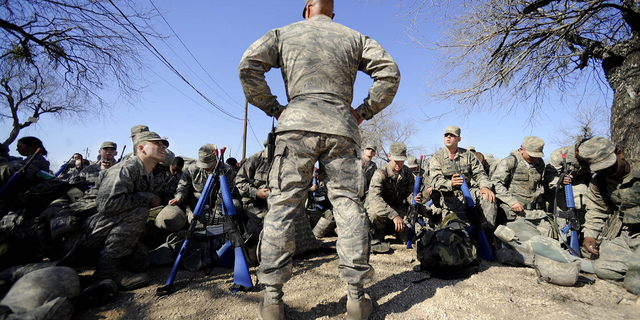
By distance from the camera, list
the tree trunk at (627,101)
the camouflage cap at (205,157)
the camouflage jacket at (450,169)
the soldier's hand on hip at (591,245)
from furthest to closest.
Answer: the tree trunk at (627,101), the camouflage cap at (205,157), the camouflage jacket at (450,169), the soldier's hand on hip at (591,245)

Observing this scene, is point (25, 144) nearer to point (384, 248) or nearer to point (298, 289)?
point (298, 289)

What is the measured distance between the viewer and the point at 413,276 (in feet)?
9.39

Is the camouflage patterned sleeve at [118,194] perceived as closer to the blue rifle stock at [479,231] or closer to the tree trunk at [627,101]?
the blue rifle stock at [479,231]

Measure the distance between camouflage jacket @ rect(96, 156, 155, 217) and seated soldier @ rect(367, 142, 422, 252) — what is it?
288 cm

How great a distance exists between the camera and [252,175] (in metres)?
5.19

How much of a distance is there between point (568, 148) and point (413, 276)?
14.8 ft

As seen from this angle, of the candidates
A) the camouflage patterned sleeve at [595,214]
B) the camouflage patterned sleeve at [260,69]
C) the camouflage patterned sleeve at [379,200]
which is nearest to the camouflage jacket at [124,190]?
the camouflage patterned sleeve at [260,69]

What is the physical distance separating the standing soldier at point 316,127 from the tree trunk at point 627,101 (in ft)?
19.6

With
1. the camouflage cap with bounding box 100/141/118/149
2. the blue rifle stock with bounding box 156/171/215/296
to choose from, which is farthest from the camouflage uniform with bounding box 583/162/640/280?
the camouflage cap with bounding box 100/141/118/149

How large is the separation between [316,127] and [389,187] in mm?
3205

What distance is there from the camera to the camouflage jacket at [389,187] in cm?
432

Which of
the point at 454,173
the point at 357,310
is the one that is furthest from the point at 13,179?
the point at 454,173

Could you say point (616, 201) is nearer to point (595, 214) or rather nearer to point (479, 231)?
point (595, 214)

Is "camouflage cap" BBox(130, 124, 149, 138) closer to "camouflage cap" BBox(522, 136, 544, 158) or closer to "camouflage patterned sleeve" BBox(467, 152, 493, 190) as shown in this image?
"camouflage patterned sleeve" BBox(467, 152, 493, 190)
